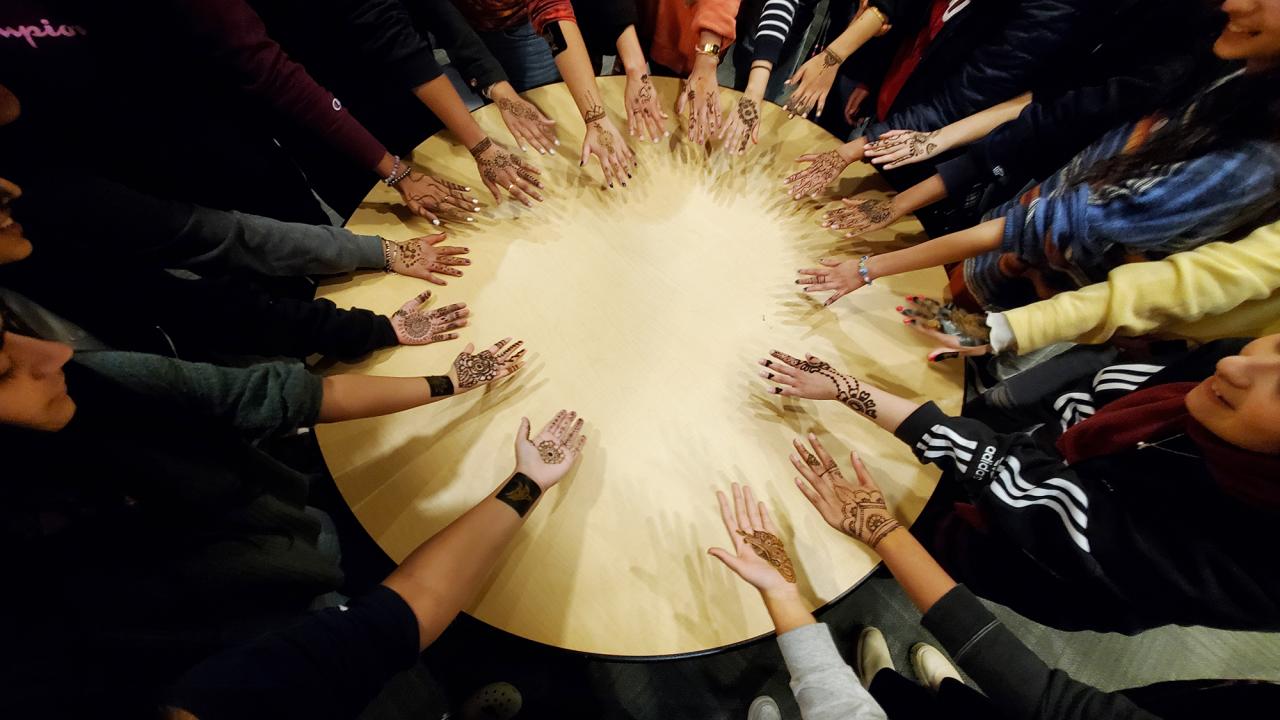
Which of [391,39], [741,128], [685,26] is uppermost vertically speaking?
[685,26]

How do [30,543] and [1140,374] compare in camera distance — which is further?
[1140,374]

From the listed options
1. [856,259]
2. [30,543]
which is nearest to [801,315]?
[856,259]

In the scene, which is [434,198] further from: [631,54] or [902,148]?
[902,148]

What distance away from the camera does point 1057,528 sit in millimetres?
809

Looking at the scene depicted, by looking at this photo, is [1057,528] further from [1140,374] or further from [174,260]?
[174,260]

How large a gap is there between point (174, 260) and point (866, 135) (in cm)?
172

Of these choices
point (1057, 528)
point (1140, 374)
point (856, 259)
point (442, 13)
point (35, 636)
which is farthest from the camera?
point (442, 13)

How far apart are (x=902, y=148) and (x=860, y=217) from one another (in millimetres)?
265

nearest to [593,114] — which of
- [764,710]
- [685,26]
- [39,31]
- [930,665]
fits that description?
[685,26]

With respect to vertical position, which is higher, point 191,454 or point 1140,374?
point 1140,374

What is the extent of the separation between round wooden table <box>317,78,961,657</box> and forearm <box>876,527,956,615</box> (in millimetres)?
54

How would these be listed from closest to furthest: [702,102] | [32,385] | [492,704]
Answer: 1. [32,385]
2. [492,704]
3. [702,102]

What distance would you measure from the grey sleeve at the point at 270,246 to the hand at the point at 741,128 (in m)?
0.99

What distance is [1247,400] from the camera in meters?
0.64
